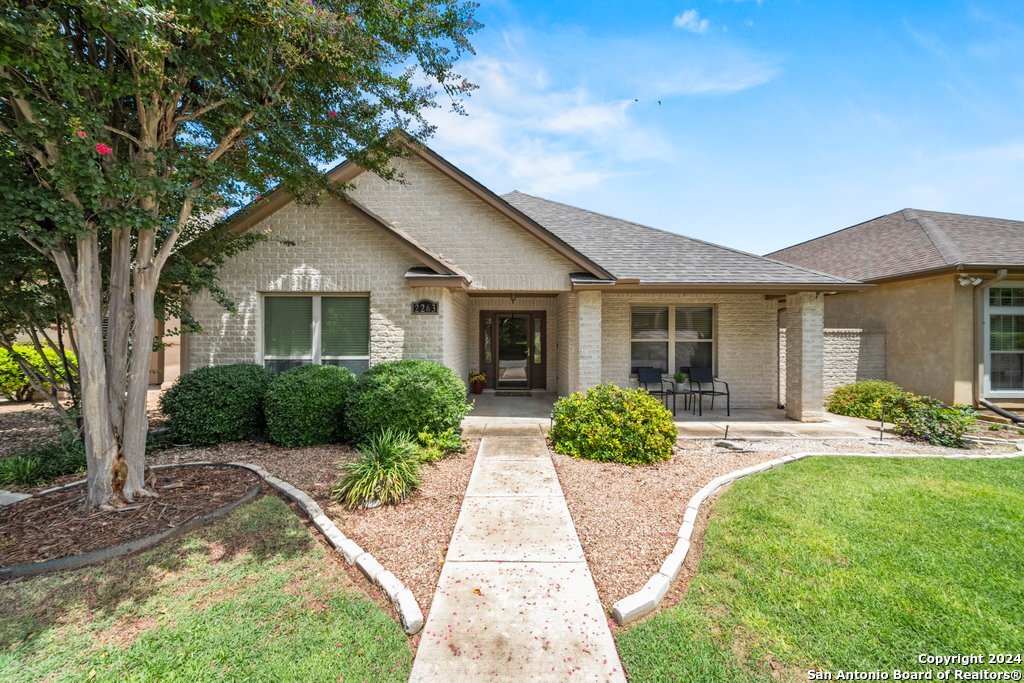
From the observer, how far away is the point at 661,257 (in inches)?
401

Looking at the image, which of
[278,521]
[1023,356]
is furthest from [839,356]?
[278,521]

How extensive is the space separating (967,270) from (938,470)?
6.66 meters

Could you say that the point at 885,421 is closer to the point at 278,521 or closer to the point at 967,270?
the point at 967,270

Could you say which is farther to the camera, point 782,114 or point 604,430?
point 782,114

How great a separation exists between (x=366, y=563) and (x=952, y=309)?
1343cm

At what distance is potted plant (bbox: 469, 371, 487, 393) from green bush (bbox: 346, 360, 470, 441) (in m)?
5.61

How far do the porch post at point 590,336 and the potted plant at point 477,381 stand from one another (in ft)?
14.0

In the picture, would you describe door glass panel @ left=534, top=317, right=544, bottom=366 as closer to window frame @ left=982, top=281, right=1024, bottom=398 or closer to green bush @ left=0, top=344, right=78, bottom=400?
window frame @ left=982, top=281, right=1024, bottom=398

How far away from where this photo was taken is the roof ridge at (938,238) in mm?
9891

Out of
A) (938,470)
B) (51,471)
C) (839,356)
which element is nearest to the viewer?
(51,471)

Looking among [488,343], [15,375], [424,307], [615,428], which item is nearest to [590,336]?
[615,428]

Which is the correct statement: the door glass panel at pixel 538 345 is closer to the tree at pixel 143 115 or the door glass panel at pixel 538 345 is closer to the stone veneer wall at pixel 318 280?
the stone veneer wall at pixel 318 280

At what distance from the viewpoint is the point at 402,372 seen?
6.64m

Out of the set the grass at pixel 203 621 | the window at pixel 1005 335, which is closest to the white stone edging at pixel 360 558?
the grass at pixel 203 621
